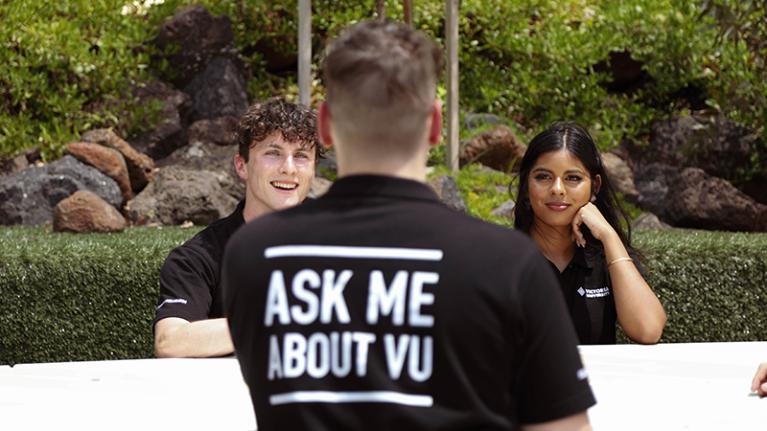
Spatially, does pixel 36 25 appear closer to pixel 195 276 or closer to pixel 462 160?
pixel 462 160

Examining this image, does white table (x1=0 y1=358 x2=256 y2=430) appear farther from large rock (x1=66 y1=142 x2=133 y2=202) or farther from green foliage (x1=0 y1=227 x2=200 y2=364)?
large rock (x1=66 y1=142 x2=133 y2=202)

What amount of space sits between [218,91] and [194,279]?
7.77 meters

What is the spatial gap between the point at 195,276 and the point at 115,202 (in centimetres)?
579

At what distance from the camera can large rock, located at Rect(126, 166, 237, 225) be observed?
28.0 ft

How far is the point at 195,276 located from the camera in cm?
329

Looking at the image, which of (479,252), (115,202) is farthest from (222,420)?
(115,202)

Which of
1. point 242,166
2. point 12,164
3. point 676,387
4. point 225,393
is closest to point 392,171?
point 225,393

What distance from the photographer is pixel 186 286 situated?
3258 millimetres

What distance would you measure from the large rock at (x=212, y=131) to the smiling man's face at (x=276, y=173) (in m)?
6.84

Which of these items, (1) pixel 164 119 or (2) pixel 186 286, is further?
(1) pixel 164 119

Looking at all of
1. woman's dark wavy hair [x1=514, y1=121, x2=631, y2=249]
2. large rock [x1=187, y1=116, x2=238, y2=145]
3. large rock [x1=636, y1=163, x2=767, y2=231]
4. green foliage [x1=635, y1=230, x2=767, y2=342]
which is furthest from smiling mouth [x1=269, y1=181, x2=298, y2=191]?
large rock [x1=187, y1=116, x2=238, y2=145]

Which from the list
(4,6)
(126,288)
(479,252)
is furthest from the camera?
(4,6)

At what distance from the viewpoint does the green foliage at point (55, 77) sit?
10086mm

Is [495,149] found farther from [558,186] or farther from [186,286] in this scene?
[186,286]
